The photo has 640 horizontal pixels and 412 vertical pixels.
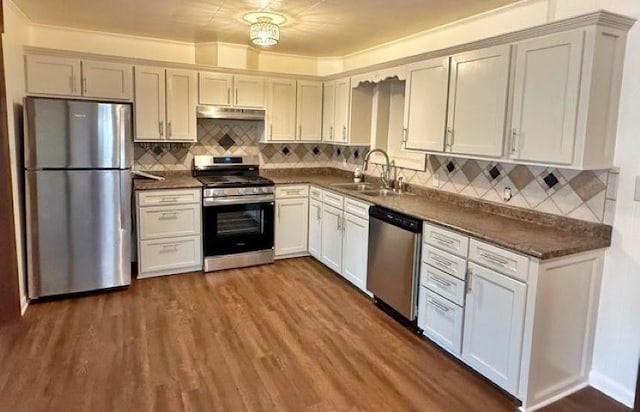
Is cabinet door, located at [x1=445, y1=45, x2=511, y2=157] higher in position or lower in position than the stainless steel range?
higher

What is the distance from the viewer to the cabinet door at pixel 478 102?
2.73 m

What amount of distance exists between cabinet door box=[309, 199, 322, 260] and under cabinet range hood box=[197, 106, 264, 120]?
1149 mm

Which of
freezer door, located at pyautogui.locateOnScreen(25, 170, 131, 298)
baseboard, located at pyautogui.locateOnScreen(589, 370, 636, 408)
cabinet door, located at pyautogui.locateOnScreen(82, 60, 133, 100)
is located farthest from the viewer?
cabinet door, located at pyautogui.locateOnScreen(82, 60, 133, 100)

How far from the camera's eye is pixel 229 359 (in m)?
2.79

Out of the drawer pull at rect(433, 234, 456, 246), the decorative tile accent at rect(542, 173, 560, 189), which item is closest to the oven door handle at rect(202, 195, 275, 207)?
the drawer pull at rect(433, 234, 456, 246)

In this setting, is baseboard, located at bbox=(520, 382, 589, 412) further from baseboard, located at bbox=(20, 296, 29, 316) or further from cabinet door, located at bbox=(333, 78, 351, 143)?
baseboard, located at bbox=(20, 296, 29, 316)

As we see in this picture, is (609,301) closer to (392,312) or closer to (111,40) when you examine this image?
(392,312)

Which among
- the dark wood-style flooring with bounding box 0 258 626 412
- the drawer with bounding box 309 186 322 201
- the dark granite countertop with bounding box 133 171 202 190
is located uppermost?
the dark granite countertop with bounding box 133 171 202 190

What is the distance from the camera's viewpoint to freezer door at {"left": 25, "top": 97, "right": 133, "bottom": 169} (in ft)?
11.0

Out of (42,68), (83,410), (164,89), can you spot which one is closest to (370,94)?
(164,89)

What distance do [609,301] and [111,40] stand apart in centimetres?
479

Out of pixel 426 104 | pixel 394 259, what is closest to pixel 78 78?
pixel 426 104

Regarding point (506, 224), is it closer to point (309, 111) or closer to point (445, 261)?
point (445, 261)

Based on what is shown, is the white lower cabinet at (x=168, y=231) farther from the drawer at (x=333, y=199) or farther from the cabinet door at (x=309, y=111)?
the cabinet door at (x=309, y=111)
